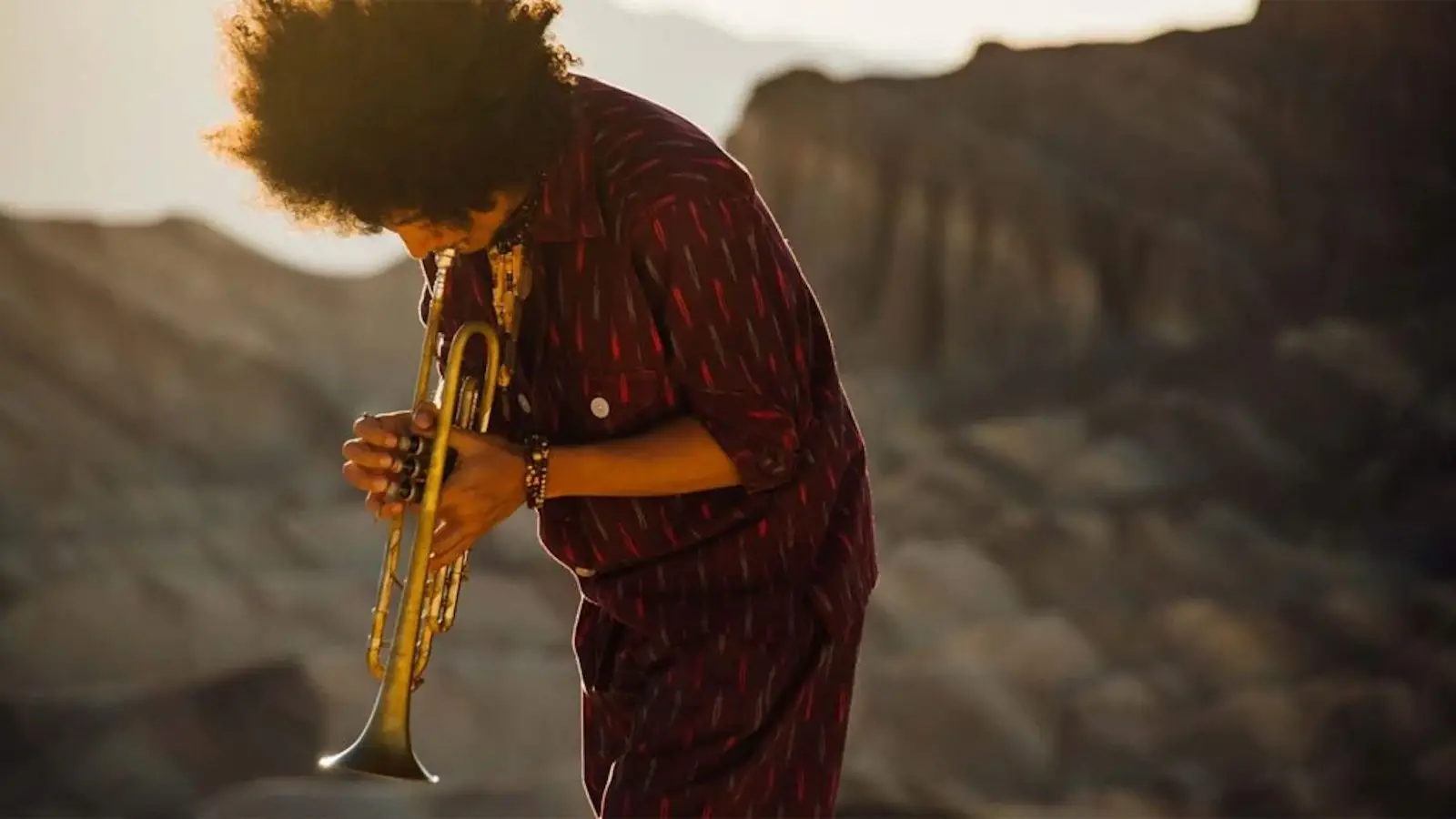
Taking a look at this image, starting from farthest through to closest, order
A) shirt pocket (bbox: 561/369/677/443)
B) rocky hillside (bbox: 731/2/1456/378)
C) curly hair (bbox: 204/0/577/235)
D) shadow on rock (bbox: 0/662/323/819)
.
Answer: rocky hillside (bbox: 731/2/1456/378) → shadow on rock (bbox: 0/662/323/819) → shirt pocket (bbox: 561/369/677/443) → curly hair (bbox: 204/0/577/235)

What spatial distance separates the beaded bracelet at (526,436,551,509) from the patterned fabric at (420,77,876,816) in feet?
0.08

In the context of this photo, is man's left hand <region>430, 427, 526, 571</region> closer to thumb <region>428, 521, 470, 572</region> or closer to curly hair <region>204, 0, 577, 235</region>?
thumb <region>428, 521, 470, 572</region>

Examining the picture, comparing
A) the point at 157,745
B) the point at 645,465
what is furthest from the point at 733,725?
the point at 157,745

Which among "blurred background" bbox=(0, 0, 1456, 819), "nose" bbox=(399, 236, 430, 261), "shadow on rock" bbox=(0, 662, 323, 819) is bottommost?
"shadow on rock" bbox=(0, 662, 323, 819)

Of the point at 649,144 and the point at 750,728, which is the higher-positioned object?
the point at 649,144

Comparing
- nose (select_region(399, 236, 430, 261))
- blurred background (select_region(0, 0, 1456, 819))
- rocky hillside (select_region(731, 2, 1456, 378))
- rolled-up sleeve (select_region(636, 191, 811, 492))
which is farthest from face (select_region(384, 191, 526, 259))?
rocky hillside (select_region(731, 2, 1456, 378))

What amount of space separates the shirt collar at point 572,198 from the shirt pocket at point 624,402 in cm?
11

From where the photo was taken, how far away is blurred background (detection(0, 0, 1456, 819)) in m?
4.51

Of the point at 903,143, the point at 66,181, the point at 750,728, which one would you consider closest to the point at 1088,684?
the point at 903,143

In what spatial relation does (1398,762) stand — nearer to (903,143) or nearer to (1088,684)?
(1088,684)

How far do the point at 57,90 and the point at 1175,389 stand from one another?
2.83 meters

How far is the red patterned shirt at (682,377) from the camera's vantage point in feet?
4.62

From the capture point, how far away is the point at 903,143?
5082 millimetres

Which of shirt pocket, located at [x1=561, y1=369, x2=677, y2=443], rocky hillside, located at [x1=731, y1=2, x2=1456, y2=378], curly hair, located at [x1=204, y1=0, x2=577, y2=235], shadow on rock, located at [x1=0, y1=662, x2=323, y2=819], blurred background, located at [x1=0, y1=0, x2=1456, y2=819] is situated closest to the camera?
curly hair, located at [x1=204, y1=0, x2=577, y2=235]
